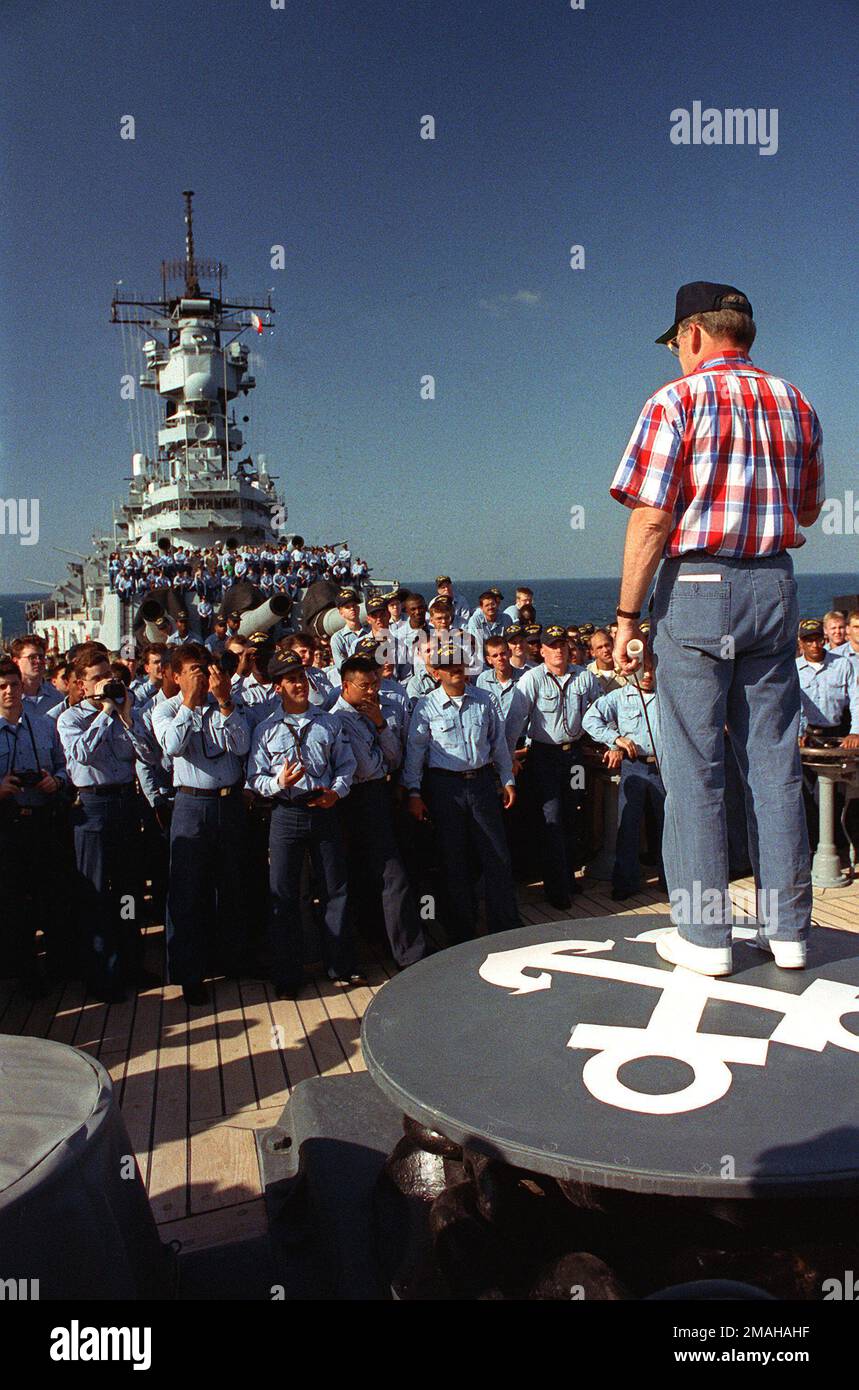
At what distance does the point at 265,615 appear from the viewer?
14992 millimetres

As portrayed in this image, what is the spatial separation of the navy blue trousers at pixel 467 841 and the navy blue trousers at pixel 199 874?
4.29 ft

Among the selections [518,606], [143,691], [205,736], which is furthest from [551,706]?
[518,606]

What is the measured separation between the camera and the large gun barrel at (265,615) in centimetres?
1427

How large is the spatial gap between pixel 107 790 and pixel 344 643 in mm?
5286

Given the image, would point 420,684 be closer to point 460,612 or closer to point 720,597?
point 460,612

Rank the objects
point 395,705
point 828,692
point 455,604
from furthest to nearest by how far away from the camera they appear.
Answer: point 455,604 < point 828,692 < point 395,705

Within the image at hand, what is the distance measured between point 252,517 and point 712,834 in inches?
1094

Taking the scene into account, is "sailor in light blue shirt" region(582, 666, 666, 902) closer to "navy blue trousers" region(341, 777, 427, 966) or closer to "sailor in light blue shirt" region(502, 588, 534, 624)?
"navy blue trousers" region(341, 777, 427, 966)

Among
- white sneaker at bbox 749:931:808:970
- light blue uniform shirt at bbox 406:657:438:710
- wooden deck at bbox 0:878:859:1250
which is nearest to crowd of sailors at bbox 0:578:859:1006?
wooden deck at bbox 0:878:859:1250

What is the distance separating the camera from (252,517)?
29.3 m

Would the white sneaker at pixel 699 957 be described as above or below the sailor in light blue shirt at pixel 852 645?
below

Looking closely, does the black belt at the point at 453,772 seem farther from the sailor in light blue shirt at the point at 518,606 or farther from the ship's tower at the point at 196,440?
the ship's tower at the point at 196,440

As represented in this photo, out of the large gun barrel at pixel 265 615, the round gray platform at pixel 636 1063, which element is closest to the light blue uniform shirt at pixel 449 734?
the round gray platform at pixel 636 1063
